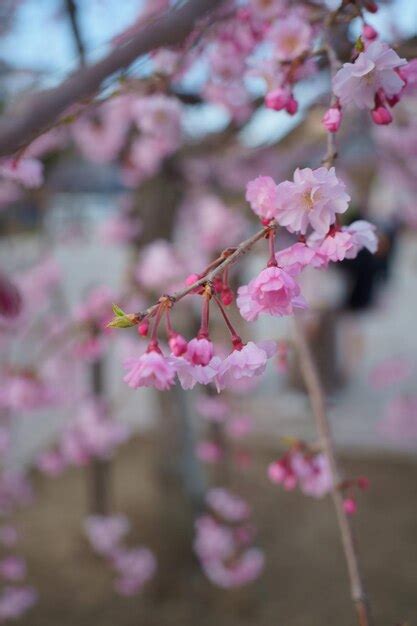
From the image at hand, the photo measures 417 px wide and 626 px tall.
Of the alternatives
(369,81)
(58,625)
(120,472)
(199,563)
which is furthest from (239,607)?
(369,81)

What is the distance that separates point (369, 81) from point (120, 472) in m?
3.26

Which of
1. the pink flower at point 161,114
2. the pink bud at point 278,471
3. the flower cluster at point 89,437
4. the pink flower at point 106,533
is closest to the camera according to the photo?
the pink bud at point 278,471

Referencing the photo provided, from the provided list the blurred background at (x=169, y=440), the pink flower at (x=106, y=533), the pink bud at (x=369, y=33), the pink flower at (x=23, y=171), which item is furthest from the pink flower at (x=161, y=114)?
the pink flower at (x=106, y=533)

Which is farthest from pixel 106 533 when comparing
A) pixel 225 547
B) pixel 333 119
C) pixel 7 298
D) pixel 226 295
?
pixel 333 119

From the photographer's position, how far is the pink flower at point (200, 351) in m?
0.70

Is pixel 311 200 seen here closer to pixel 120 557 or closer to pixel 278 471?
pixel 278 471

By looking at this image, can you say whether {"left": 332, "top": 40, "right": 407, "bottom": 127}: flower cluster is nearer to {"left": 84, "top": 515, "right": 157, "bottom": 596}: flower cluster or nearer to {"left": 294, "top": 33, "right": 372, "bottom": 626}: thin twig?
{"left": 294, "top": 33, "right": 372, "bottom": 626}: thin twig

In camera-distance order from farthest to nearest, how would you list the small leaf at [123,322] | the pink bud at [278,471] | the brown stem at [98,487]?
the brown stem at [98,487], the pink bud at [278,471], the small leaf at [123,322]

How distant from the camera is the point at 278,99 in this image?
3.09 feet

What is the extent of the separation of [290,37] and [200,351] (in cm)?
63

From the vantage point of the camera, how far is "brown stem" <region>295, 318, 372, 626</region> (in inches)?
40.1

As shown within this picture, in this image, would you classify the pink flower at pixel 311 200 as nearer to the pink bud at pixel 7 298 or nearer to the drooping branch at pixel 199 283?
the drooping branch at pixel 199 283

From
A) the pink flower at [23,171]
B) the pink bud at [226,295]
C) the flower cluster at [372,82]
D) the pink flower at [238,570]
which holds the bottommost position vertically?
the pink flower at [238,570]

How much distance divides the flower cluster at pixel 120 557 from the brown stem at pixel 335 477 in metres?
1.41
